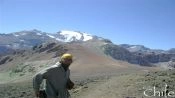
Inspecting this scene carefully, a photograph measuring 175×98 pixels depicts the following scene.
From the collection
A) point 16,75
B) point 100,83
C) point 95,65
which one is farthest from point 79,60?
point 100,83

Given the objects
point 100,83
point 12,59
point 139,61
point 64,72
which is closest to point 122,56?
point 139,61

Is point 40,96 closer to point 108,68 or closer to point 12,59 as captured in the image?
point 108,68

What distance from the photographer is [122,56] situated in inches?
5842

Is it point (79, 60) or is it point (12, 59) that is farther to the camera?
point (12, 59)

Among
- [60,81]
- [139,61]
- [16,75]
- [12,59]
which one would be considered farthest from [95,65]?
[139,61]

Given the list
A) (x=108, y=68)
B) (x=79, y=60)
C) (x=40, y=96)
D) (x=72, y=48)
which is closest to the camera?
(x=40, y=96)

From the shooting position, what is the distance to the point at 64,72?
838cm

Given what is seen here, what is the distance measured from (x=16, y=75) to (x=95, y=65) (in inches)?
461

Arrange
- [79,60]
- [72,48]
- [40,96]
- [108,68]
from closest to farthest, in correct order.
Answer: [40,96]
[108,68]
[79,60]
[72,48]

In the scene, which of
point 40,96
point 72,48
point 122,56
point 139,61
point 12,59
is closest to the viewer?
point 40,96

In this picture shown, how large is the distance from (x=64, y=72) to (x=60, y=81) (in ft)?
0.64

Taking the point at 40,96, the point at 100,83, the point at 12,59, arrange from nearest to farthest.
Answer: the point at 40,96 < the point at 100,83 < the point at 12,59

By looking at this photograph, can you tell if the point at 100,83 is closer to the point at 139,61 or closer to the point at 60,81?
the point at 60,81

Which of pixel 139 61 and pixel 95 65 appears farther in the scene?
pixel 139 61
